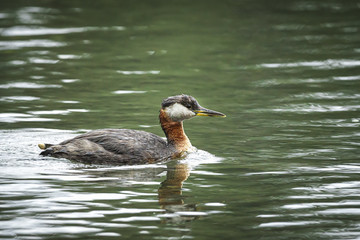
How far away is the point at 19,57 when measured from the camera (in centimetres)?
2055

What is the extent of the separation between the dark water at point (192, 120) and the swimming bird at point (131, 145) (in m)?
0.22

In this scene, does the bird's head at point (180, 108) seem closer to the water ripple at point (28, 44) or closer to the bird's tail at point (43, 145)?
the bird's tail at point (43, 145)

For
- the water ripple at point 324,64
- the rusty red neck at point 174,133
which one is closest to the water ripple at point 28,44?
the water ripple at point 324,64

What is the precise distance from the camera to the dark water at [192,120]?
29.6ft

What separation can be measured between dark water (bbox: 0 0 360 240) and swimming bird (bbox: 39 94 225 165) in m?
0.22

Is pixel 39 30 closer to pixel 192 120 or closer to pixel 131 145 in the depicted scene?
pixel 192 120

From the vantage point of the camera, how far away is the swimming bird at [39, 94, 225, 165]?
11.7 m

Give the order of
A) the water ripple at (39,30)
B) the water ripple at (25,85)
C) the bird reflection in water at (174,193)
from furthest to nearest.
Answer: the water ripple at (39,30), the water ripple at (25,85), the bird reflection in water at (174,193)

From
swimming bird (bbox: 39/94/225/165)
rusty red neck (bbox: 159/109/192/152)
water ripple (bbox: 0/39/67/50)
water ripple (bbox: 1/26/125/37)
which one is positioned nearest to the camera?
swimming bird (bbox: 39/94/225/165)

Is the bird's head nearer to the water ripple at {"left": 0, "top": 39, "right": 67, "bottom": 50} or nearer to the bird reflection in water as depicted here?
the bird reflection in water

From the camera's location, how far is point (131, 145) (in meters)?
11.8

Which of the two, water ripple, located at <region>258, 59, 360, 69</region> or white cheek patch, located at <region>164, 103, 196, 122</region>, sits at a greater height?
water ripple, located at <region>258, 59, 360, 69</region>

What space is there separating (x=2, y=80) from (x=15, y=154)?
21.2 feet

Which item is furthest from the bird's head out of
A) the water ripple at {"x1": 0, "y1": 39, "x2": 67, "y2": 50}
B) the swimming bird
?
the water ripple at {"x1": 0, "y1": 39, "x2": 67, "y2": 50}
